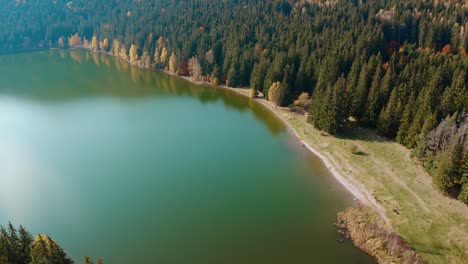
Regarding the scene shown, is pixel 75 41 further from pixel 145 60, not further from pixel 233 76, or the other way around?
pixel 233 76

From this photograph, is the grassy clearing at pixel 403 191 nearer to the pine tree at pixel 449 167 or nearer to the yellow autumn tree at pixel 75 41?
the pine tree at pixel 449 167

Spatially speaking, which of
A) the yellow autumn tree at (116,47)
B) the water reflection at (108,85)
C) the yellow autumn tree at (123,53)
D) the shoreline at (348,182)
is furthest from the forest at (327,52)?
the water reflection at (108,85)

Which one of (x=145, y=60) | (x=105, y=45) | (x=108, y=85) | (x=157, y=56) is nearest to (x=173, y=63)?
(x=157, y=56)

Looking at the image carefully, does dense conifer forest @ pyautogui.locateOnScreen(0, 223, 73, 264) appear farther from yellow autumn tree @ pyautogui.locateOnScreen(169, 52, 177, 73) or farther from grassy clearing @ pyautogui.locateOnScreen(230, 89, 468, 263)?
yellow autumn tree @ pyautogui.locateOnScreen(169, 52, 177, 73)

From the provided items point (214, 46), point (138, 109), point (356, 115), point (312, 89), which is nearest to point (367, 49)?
point (312, 89)

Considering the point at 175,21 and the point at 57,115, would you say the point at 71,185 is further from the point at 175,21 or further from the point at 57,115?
the point at 175,21

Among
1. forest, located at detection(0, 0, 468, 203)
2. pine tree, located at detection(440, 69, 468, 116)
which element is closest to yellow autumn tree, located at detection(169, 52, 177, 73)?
forest, located at detection(0, 0, 468, 203)

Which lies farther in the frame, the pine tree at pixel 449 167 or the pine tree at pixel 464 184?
the pine tree at pixel 449 167
